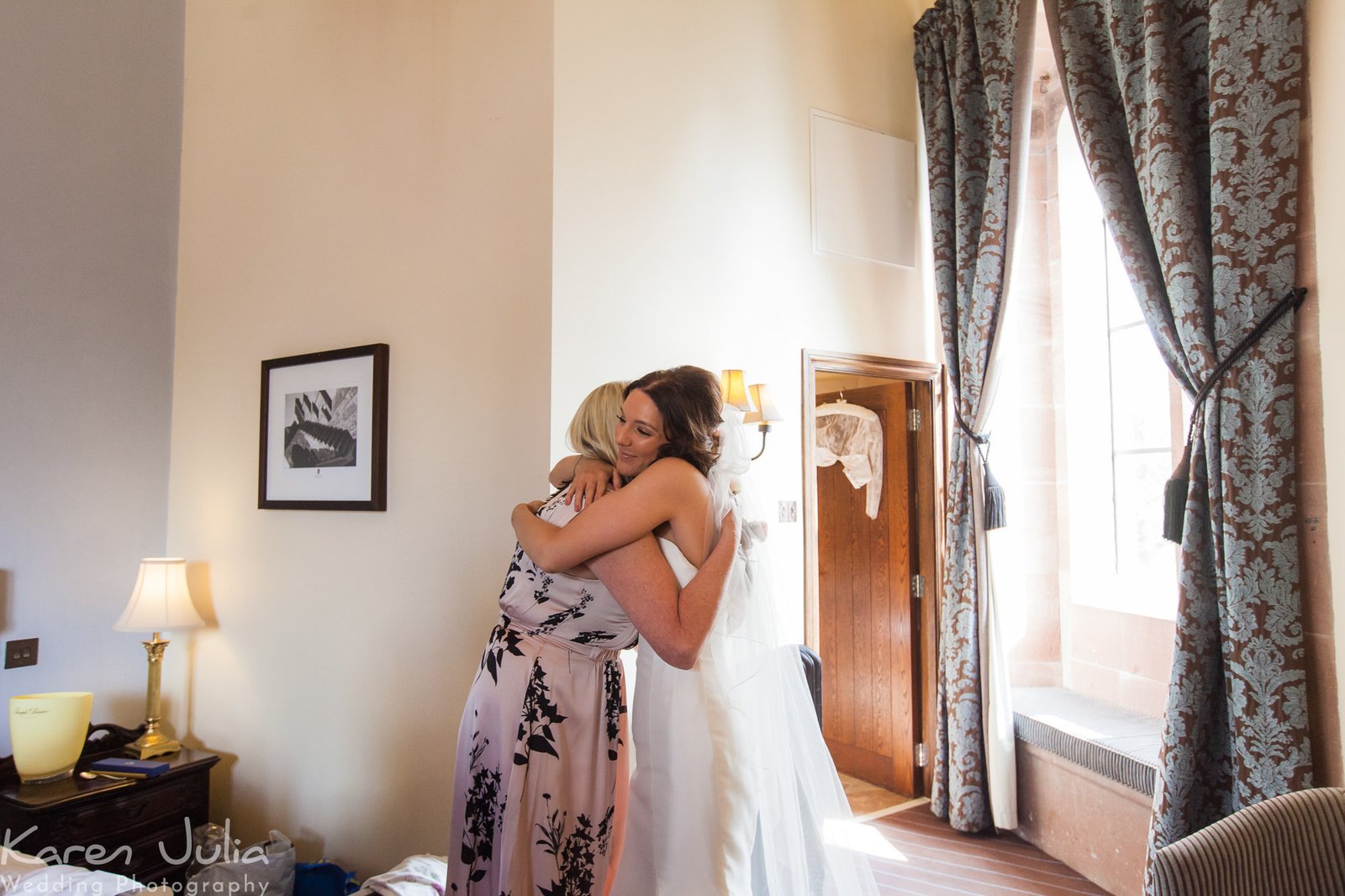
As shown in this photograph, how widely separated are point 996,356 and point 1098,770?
171 centimetres

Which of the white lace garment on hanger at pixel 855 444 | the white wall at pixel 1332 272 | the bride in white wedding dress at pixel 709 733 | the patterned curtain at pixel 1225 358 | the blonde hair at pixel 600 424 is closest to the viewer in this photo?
the bride in white wedding dress at pixel 709 733

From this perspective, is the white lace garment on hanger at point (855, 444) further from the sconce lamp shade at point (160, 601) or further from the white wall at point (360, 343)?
the sconce lamp shade at point (160, 601)

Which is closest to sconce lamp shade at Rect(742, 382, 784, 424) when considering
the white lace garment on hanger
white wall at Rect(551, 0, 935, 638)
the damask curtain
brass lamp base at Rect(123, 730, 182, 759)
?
white wall at Rect(551, 0, 935, 638)

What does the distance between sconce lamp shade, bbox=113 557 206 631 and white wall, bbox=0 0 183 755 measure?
0.27 m

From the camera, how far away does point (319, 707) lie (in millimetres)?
3287

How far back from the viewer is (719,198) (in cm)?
337

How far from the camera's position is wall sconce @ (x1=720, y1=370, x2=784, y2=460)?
3082 mm

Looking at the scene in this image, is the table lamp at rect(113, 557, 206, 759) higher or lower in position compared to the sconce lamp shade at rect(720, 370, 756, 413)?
lower

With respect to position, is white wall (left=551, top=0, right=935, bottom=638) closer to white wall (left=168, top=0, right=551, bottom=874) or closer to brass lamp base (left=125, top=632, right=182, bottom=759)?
white wall (left=168, top=0, right=551, bottom=874)

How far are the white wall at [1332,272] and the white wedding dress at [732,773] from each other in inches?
59.0

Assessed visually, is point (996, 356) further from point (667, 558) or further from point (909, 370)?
point (667, 558)

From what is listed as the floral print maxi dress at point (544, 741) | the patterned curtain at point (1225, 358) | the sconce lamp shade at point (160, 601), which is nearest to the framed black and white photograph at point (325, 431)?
the sconce lamp shade at point (160, 601)

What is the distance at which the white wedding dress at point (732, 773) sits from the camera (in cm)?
154

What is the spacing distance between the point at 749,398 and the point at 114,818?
9.38 feet
